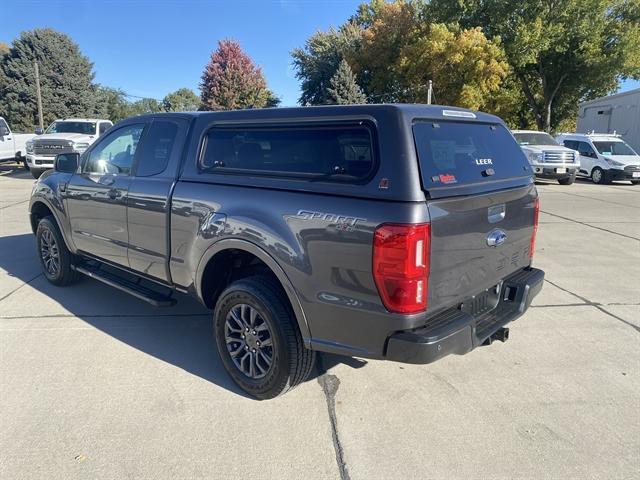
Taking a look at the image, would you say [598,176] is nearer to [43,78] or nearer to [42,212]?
[42,212]

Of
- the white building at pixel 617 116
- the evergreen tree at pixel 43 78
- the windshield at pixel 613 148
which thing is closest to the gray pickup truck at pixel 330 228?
the windshield at pixel 613 148

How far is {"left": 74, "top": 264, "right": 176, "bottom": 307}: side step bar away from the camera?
12.9 feet

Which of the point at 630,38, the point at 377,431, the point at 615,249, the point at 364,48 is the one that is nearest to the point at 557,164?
the point at 615,249

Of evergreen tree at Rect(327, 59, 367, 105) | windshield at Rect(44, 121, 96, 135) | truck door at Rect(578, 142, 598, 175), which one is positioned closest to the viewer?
windshield at Rect(44, 121, 96, 135)

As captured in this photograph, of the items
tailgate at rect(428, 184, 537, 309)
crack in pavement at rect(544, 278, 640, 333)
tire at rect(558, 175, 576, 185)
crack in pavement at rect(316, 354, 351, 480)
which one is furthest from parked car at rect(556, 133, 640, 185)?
crack in pavement at rect(316, 354, 351, 480)

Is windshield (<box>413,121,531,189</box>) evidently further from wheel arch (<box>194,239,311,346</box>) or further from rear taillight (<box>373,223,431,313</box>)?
wheel arch (<box>194,239,311,346</box>)

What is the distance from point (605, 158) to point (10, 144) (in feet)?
74.6

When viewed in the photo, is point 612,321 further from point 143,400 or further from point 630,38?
point 630,38

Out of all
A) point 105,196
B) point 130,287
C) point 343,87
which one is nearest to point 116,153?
point 105,196

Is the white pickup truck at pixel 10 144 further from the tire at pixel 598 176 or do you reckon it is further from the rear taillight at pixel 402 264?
the tire at pixel 598 176

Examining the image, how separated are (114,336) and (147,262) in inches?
30.0

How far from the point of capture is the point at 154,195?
3.78 m

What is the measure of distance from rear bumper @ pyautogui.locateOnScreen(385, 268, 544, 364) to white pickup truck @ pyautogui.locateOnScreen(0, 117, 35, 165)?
19.2 metres

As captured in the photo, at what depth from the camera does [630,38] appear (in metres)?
24.2
